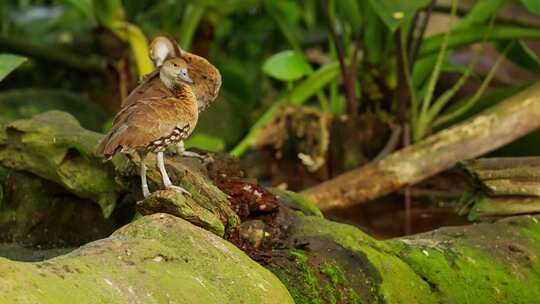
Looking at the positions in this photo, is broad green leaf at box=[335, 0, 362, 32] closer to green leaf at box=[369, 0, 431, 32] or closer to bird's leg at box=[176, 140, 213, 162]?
green leaf at box=[369, 0, 431, 32]

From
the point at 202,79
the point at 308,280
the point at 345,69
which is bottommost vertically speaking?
the point at 345,69

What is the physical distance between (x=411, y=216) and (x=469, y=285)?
6.18 ft

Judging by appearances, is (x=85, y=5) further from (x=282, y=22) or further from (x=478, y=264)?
(x=478, y=264)

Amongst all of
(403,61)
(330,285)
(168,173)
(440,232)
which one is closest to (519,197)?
(440,232)

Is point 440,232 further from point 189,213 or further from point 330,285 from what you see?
point 189,213

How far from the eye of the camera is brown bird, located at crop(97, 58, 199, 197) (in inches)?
104

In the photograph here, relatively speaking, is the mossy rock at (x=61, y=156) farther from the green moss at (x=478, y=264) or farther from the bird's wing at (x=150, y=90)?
the green moss at (x=478, y=264)

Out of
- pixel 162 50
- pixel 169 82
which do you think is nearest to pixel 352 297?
pixel 169 82

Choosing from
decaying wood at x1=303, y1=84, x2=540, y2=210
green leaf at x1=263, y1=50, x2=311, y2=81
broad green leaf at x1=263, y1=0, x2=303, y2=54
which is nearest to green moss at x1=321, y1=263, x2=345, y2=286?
decaying wood at x1=303, y1=84, x2=540, y2=210

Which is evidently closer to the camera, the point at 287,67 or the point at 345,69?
the point at 287,67

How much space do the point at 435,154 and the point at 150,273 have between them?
2.61 meters

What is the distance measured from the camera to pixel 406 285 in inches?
120

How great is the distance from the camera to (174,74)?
284 centimetres

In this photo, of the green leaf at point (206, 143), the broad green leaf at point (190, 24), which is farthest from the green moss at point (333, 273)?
the broad green leaf at point (190, 24)
